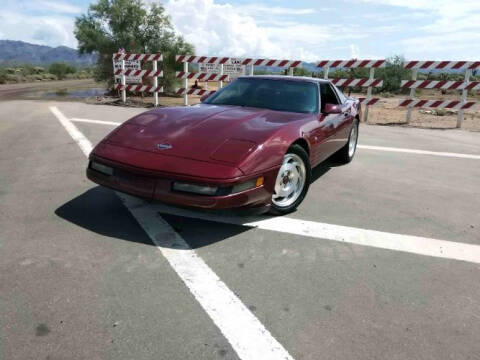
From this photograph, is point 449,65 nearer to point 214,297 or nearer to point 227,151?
point 227,151

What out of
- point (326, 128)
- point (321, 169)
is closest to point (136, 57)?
point (321, 169)

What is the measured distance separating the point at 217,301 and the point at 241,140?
1449mm

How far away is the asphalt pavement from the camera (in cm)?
212

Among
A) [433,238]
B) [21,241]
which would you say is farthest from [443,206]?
[21,241]

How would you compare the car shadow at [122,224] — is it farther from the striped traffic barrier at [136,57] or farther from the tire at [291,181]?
the striped traffic barrier at [136,57]

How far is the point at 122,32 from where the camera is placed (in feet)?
62.9

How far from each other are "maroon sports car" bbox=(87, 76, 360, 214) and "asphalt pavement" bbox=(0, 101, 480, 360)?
1.25ft

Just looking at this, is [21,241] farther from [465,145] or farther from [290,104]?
[465,145]

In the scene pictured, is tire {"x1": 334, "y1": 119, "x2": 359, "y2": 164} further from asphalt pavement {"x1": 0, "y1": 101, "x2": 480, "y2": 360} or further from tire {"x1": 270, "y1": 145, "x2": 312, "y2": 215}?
tire {"x1": 270, "y1": 145, "x2": 312, "y2": 215}

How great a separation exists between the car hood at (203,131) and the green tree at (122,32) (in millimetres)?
16483

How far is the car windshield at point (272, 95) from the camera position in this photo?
4.50 m

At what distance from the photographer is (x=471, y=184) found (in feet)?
17.2

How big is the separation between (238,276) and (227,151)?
3.43 feet

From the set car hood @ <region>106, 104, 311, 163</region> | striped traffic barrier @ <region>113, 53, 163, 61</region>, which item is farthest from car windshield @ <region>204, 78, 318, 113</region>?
striped traffic barrier @ <region>113, 53, 163, 61</region>
